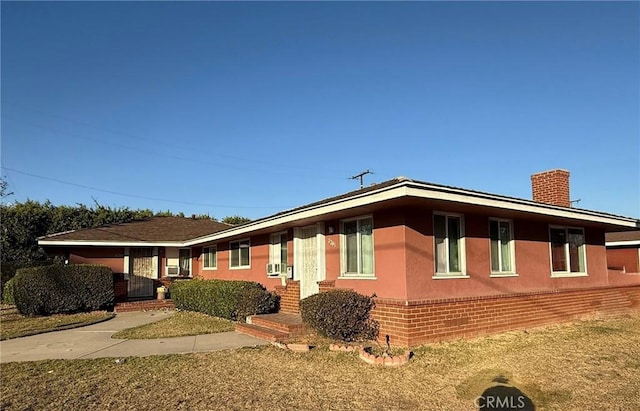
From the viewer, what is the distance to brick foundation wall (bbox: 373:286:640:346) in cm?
896

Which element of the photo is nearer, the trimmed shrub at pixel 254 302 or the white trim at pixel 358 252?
the white trim at pixel 358 252

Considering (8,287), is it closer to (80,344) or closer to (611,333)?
(80,344)

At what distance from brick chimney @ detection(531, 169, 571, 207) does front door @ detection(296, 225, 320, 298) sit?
7173mm

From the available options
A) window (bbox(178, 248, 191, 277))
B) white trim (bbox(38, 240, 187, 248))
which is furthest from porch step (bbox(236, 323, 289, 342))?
window (bbox(178, 248, 191, 277))

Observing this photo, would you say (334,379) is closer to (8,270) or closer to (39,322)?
(39,322)

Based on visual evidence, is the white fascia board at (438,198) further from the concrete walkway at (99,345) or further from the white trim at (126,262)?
the white trim at (126,262)

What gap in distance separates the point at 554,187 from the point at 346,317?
877cm

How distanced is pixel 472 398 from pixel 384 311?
3.34 meters

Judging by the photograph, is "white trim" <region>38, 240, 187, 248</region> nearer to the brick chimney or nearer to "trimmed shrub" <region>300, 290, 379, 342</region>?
"trimmed shrub" <region>300, 290, 379, 342</region>

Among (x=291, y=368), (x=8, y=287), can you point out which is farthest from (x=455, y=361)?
(x=8, y=287)

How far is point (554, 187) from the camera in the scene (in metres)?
14.5

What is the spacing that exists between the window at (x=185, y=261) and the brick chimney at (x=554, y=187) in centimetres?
1611

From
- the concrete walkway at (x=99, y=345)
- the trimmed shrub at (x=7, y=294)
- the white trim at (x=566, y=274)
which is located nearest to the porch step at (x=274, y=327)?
the concrete walkway at (x=99, y=345)

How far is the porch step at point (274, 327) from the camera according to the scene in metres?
10.2
